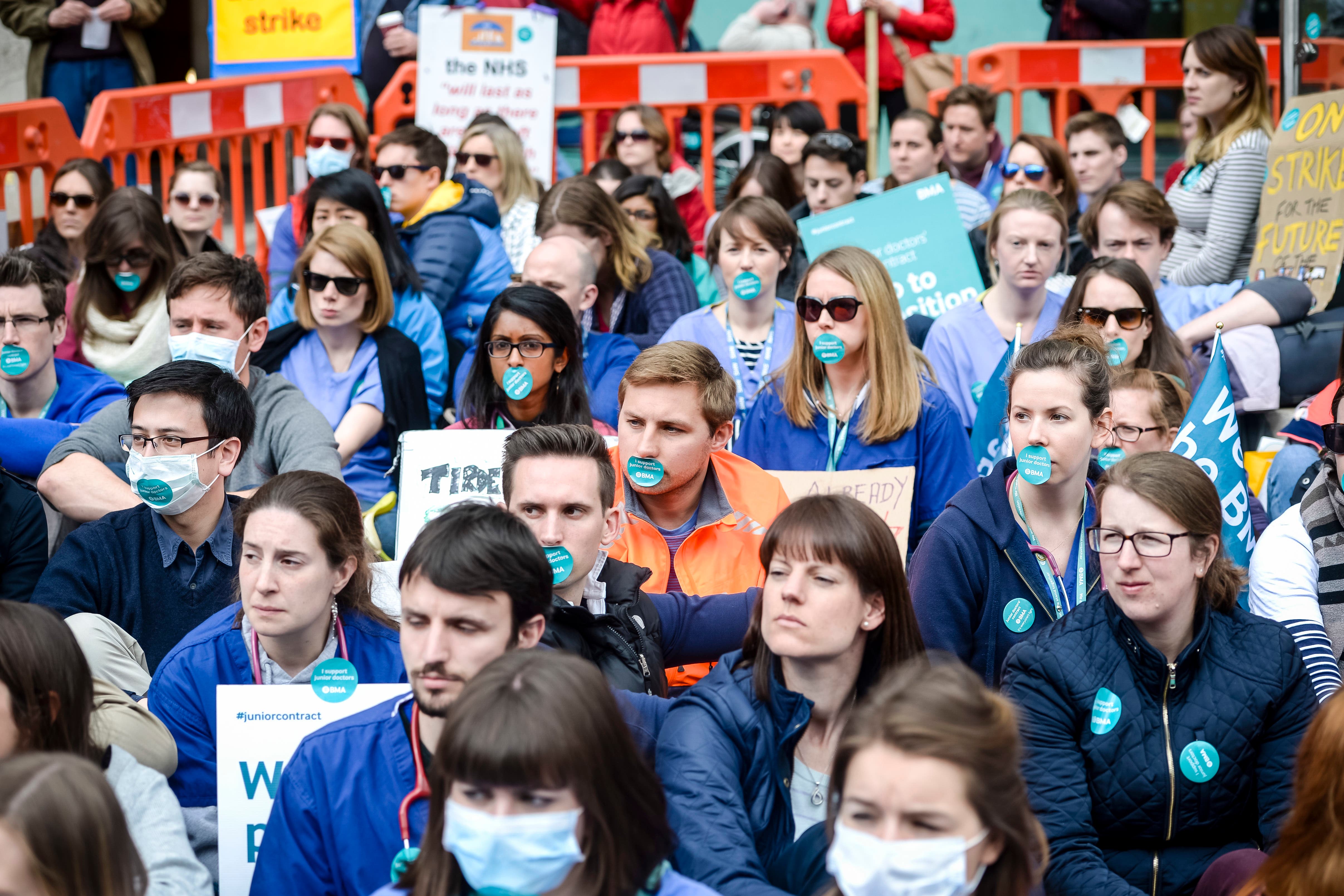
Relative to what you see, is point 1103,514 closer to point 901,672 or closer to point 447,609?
point 901,672

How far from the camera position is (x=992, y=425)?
5406mm

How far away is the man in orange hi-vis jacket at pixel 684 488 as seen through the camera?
4.55m

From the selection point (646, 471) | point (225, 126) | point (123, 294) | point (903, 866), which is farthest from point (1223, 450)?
point (225, 126)

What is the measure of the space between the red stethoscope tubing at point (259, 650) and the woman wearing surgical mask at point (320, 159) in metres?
4.27

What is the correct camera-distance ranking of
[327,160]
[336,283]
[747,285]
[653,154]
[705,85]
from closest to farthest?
[336,283] < [747,285] < [327,160] < [653,154] < [705,85]

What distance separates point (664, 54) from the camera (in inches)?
397

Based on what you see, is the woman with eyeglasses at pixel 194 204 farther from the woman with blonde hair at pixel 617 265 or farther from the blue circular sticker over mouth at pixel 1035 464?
the blue circular sticker over mouth at pixel 1035 464

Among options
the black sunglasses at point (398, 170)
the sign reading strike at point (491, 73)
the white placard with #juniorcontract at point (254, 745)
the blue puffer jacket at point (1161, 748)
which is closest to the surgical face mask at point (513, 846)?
the white placard with #juniorcontract at point (254, 745)

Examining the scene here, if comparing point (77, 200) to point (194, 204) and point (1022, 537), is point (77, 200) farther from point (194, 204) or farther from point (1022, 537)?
point (1022, 537)

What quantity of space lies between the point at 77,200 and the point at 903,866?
643cm

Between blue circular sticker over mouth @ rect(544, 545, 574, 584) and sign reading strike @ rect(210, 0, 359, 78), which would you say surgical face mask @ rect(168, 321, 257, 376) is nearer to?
blue circular sticker over mouth @ rect(544, 545, 574, 584)

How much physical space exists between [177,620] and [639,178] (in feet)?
14.6

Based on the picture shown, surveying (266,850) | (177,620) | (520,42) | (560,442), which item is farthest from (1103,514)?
(520,42)

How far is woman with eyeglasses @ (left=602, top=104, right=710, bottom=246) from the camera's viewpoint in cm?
883
